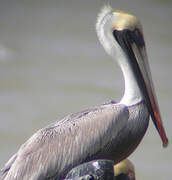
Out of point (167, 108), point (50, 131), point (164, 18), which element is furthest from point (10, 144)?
point (50, 131)

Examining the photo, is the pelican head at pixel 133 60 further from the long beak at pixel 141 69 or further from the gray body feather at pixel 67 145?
the gray body feather at pixel 67 145

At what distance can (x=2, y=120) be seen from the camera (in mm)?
4699

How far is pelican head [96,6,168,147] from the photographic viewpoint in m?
2.43

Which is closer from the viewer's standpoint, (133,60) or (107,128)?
(107,128)

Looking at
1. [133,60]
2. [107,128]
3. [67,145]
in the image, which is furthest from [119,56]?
[67,145]

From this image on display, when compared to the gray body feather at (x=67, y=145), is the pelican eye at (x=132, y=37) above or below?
above

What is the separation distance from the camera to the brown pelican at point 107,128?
227 centimetres

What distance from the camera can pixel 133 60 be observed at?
2459 mm

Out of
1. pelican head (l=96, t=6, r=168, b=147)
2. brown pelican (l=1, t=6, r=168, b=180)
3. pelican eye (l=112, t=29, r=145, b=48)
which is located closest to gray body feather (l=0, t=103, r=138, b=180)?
brown pelican (l=1, t=6, r=168, b=180)

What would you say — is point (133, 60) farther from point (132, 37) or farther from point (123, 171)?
point (123, 171)

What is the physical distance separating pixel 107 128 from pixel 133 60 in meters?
0.38

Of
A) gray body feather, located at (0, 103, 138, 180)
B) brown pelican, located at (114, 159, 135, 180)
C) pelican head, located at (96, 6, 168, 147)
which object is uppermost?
pelican head, located at (96, 6, 168, 147)

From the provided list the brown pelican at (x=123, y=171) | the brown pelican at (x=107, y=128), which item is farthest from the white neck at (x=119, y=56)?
the brown pelican at (x=123, y=171)

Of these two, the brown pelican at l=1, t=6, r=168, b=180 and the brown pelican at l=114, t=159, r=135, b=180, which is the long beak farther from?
the brown pelican at l=114, t=159, r=135, b=180
